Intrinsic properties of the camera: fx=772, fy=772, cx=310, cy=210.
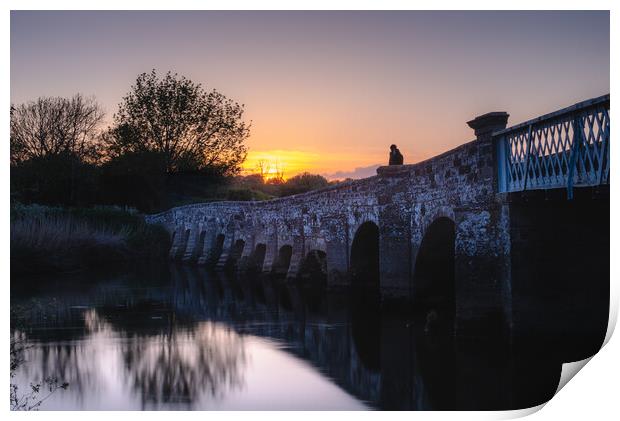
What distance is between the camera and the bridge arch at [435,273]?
1530 cm

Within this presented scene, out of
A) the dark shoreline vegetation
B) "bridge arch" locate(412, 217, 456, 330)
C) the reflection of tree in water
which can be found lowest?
the reflection of tree in water

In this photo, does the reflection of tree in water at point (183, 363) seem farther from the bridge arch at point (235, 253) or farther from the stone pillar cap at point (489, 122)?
the bridge arch at point (235, 253)

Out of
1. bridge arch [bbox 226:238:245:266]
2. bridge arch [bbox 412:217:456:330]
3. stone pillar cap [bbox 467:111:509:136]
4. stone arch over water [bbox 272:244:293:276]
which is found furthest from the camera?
bridge arch [bbox 226:238:245:266]

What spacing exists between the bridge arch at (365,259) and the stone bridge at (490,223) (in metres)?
0.03

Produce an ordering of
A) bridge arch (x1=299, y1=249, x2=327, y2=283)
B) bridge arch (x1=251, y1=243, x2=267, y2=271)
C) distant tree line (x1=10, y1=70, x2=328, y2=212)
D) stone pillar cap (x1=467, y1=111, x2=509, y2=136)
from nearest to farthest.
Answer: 1. stone pillar cap (x1=467, y1=111, x2=509, y2=136)
2. distant tree line (x1=10, y1=70, x2=328, y2=212)
3. bridge arch (x1=299, y1=249, x2=327, y2=283)
4. bridge arch (x1=251, y1=243, x2=267, y2=271)

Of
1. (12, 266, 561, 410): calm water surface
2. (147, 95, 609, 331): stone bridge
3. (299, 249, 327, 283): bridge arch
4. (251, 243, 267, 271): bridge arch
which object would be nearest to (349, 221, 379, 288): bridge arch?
(147, 95, 609, 331): stone bridge

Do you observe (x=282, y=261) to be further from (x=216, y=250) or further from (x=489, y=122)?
(x=489, y=122)

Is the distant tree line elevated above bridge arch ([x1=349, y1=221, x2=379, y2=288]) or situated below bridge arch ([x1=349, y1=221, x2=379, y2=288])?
above

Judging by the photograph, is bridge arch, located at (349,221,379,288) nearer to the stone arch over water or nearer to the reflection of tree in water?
the reflection of tree in water

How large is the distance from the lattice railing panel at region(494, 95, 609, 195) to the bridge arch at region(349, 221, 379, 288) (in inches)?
305

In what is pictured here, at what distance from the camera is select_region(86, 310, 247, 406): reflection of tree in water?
9883 mm

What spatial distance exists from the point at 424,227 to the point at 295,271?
8.26 metres

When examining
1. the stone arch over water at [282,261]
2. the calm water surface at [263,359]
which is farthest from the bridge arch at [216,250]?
the calm water surface at [263,359]
